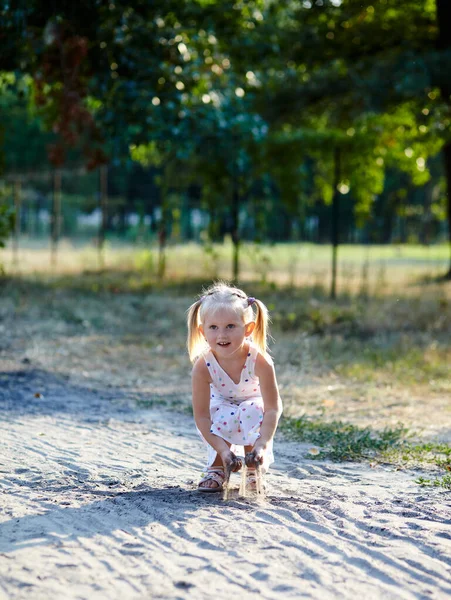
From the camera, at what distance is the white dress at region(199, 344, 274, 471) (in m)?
4.65

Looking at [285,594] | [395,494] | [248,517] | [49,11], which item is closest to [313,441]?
[395,494]

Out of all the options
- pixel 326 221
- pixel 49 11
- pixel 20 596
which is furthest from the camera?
pixel 326 221

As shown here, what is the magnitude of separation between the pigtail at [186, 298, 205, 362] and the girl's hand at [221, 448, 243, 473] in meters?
0.58

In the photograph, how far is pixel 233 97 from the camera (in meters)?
13.6

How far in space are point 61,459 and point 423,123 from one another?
1069cm

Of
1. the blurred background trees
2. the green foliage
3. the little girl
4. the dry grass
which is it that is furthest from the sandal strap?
the blurred background trees

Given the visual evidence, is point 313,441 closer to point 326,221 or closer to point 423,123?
point 423,123

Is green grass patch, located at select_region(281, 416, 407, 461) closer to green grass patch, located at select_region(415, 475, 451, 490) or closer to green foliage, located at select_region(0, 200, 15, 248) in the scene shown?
green grass patch, located at select_region(415, 475, 451, 490)

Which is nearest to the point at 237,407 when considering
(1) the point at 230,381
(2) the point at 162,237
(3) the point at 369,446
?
(1) the point at 230,381

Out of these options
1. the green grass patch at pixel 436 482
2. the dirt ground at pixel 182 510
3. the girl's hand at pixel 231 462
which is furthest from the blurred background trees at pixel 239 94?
the green grass patch at pixel 436 482

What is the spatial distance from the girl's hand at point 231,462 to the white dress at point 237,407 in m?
0.14

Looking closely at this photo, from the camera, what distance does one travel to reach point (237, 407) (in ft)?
15.5

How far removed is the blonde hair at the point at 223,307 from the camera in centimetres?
459

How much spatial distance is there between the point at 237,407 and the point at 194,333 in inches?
17.8
